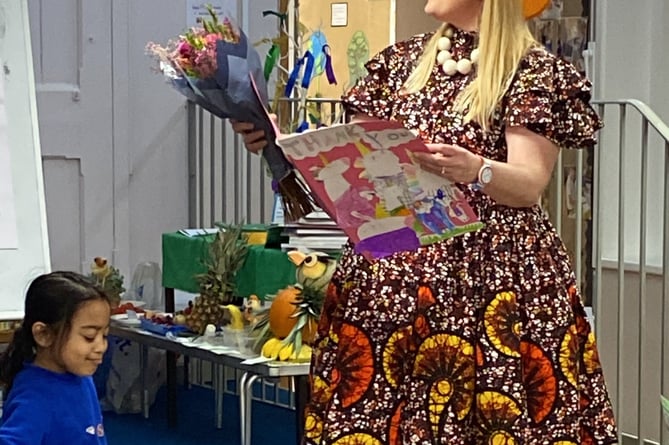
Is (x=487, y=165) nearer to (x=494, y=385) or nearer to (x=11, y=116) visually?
(x=494, y=385)

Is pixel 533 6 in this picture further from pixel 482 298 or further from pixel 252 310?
pixel 252 310

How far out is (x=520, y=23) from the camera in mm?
1872

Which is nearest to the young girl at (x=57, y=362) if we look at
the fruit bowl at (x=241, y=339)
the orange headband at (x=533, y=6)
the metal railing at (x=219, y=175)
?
the orange headband at (x=533, y=6)

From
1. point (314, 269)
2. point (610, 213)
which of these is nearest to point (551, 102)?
point (314, 269)

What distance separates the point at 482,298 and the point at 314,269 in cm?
147

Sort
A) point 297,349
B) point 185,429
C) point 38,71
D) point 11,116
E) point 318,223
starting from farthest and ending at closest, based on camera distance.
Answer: point 38,71 → point 185,429 → point 318,223 → point 297,349 → point 11,116

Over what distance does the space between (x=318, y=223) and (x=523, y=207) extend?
69.9 inches

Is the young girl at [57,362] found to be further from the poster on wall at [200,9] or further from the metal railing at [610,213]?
the poster on wall at [200,9]

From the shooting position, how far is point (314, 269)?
10.7ft

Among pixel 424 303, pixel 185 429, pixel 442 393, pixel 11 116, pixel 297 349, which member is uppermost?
pixel 11 116

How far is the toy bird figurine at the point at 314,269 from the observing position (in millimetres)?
3242

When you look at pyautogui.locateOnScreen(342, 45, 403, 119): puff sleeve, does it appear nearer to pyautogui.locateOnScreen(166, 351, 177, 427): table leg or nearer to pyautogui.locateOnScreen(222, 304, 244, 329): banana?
pyautogui.locateOnScreen(222, 304, 244, 329): banana

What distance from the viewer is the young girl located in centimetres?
210

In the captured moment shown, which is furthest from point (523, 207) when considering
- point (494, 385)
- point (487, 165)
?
point (494, 385)
